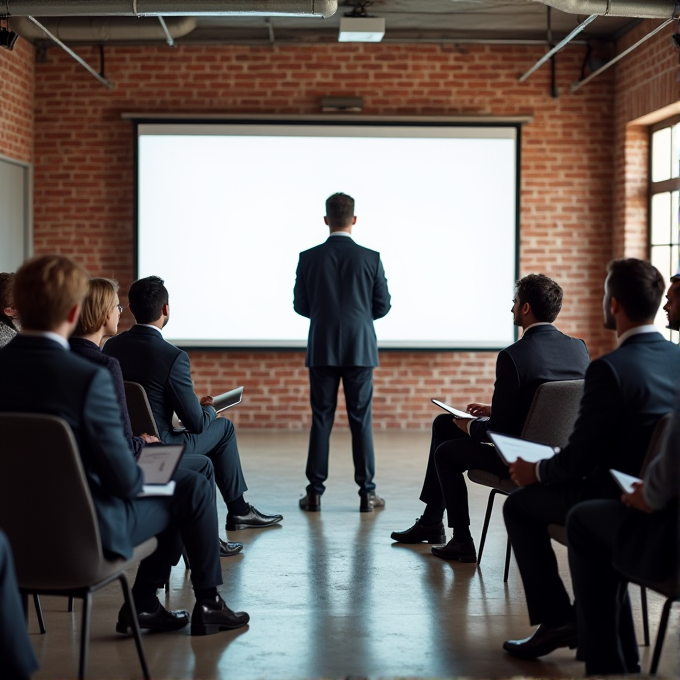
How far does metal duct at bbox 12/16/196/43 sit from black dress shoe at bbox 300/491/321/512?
4.41 meters

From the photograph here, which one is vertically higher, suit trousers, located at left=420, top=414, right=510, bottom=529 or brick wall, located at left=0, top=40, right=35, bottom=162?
brick wall, located at left=0, top=40, right=35, bottom=162

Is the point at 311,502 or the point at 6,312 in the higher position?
the point at 6,312

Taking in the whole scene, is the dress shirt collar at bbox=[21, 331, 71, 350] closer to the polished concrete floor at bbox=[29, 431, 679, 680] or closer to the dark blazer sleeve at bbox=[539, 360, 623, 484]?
the polished concrete floor at bbox=[29, 431, 679, 680]

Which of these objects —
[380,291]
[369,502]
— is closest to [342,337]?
[380,291]

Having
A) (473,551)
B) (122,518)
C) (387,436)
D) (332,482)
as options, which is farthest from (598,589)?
(387,436)

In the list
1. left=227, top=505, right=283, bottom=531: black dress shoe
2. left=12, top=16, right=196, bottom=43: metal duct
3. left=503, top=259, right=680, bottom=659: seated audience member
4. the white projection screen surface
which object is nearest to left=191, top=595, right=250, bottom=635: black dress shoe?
left=503, top=259, right=680, bottom=659: seated audience member

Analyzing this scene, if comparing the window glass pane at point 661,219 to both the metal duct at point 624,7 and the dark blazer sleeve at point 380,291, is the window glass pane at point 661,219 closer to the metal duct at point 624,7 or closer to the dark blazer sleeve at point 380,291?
the metal duct at point 624,7

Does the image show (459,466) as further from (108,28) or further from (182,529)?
(108,28)

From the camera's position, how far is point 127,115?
8188 mm

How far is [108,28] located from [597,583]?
6.79m

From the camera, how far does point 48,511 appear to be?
94.7 inches

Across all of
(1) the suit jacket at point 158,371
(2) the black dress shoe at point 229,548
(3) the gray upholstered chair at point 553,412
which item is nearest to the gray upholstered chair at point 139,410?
(1) the suit jacket at point 158,371

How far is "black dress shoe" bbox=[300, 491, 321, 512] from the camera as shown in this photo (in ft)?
17.4

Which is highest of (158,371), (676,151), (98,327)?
(676,151)
